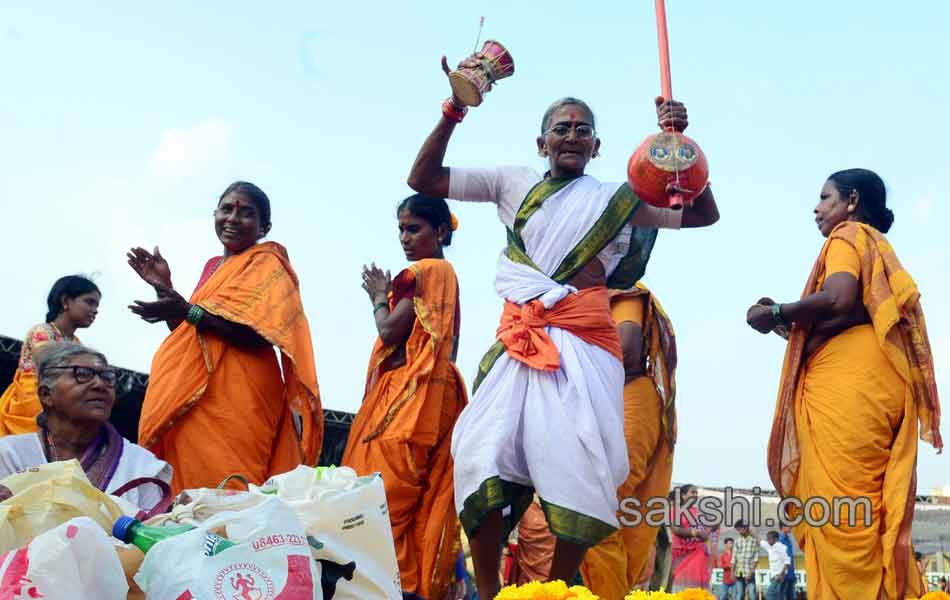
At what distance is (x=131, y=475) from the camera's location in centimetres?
436

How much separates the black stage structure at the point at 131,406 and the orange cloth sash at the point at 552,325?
241 inches

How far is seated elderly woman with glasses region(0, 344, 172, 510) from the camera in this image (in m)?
4.35

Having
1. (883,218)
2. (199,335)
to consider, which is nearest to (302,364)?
(199,335)

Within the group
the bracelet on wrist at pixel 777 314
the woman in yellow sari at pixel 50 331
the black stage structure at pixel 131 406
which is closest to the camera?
the bracelet on wrist at pixel 777 314

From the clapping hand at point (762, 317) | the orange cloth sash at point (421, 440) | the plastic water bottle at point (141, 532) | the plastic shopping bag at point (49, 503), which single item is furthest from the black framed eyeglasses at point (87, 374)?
the clapping hand at point (762, 317)

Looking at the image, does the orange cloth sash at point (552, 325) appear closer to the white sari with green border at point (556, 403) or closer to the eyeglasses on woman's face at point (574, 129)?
the white sari with green border at point (556, 403)

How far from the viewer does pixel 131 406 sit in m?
13.3

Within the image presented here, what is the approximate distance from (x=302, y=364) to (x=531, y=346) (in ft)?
5.04

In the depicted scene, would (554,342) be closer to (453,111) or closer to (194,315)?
(453,111)

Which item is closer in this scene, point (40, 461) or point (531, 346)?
point (40, 461)

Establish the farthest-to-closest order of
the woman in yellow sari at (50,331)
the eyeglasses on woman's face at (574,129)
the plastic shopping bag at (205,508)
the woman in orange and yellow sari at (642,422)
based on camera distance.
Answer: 1. the woman in yellow sari at (50,331)
2. the woman in orange and yellow sari at (642,422)
3. the eyeglasses on woman's face at (574,129)
4. the plastic shopping bag at (205,508)

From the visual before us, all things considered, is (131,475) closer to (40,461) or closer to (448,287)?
(40,461)

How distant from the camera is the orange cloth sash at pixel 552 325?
4.63m

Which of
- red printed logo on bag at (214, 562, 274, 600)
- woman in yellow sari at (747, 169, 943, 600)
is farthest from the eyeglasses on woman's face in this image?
red printed logo on bag at (214, 562, 274, 600)
